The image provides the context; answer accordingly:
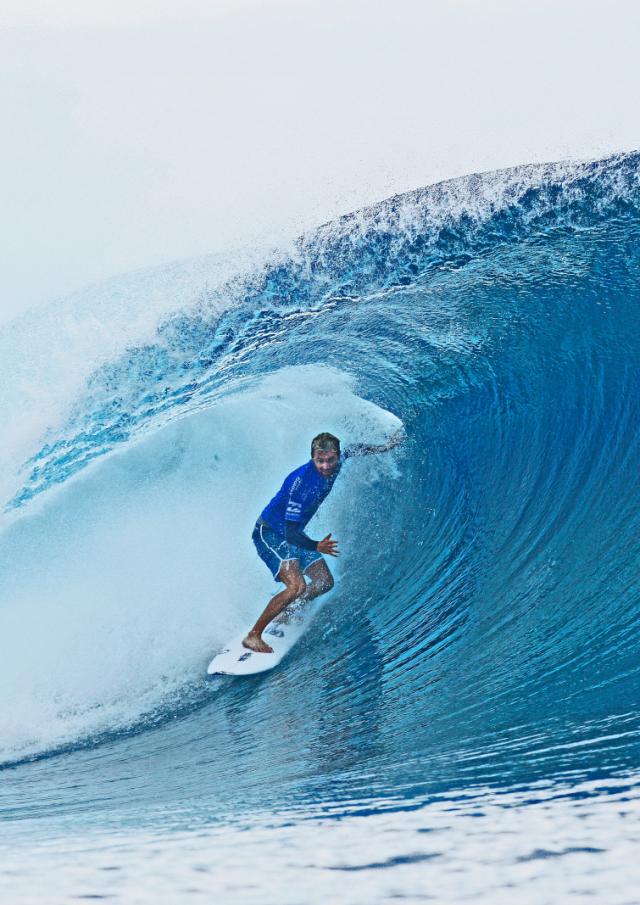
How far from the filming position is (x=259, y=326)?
770 centimetres

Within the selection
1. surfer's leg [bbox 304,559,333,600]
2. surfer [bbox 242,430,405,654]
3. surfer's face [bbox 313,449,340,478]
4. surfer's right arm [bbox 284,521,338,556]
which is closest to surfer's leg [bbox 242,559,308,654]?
surfer [bbox 242,430,405,654]

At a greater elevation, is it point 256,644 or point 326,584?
point 326,584

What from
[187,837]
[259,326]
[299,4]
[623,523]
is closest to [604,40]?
[299,4]

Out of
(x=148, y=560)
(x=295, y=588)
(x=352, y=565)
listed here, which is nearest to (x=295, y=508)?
(x=295, y=588)

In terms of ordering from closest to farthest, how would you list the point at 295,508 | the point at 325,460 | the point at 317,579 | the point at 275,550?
the point at 325,460 → the point at 295,508 → the point at 275,550 → the point at 317,579

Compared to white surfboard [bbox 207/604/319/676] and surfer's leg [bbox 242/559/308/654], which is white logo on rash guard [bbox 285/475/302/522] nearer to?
surfer's leg [bbox 242/559/308/654]

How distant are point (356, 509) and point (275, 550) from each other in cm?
129

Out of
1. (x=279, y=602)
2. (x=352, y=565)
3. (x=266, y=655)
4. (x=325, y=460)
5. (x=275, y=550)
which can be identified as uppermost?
(x=325, y=460)

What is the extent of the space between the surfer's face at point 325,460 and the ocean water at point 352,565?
1.12 meters

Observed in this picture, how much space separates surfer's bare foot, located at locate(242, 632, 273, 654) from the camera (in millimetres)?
5246

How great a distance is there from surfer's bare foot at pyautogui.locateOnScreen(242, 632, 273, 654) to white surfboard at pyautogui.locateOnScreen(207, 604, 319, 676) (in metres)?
0.03

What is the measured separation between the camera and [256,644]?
526 cm

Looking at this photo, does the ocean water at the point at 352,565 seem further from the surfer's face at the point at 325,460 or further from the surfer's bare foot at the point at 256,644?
the surfer's face at the point at 325,460

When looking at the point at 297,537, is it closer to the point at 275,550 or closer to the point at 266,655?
the point at 275,550
